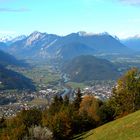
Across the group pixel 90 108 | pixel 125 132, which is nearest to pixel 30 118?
pixel 90 108

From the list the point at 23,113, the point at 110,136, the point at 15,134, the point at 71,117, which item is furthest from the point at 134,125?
the point at 23,113

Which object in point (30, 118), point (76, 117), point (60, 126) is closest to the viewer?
point (60, 126)

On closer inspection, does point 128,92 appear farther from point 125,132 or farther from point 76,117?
point 125,132

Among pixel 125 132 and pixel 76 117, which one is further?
pixel 76 117

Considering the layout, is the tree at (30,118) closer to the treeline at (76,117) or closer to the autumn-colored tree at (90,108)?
the treeline at (76,117)

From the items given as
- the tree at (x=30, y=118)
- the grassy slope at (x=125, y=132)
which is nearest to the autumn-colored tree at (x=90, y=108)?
the tree at (x=30, y=118)

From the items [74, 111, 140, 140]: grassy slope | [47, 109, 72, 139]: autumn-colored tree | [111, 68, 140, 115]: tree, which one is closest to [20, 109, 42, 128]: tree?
[47, 109, 72, 139]: autumn-colored tree

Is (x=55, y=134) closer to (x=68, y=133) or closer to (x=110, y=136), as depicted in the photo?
(x=68, y=133)

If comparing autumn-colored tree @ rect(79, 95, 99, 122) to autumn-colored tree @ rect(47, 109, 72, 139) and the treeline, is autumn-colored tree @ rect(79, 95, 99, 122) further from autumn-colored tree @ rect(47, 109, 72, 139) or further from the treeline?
autumn-colored tree @ rect(47, 109, 72, 139)
